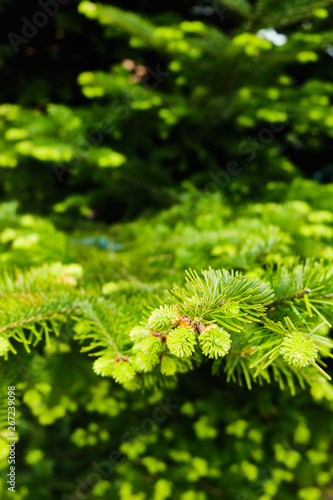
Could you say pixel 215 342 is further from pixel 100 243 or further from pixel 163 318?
pixel 100 243

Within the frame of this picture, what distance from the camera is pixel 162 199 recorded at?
216cm

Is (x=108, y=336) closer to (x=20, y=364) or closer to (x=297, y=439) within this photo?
(x=20, y=364)

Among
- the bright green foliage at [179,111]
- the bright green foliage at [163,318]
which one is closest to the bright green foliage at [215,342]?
the bright green foliage at [163,318]

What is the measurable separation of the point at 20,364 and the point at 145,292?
0.48 meters

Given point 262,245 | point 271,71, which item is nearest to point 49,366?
point 262,245

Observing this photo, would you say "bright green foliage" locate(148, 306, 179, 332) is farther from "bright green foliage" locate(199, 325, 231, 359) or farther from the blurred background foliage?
the blurred background foliage

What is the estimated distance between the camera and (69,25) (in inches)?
88.0

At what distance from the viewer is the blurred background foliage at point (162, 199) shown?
4.32 feet

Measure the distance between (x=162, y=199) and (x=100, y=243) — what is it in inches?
25.1

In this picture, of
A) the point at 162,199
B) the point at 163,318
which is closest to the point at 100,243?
the point at 162,199

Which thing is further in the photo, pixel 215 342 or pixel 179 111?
pixel 179 111

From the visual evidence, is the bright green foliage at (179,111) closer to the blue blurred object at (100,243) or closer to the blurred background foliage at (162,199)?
the blurred background foliage at (162,199)

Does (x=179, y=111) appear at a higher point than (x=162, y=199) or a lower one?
higher

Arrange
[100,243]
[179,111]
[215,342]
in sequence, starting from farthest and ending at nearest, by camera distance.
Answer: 1. [179,111]
2. [100,243]
3. [215,342]
